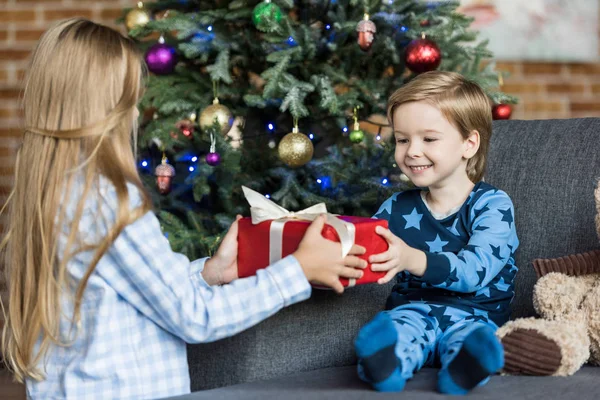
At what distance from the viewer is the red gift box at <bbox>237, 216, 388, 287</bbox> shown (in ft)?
4.83

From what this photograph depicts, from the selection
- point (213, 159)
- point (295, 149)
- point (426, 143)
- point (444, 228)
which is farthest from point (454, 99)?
point (213, 159)

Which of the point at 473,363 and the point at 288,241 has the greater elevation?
the point at 288,241

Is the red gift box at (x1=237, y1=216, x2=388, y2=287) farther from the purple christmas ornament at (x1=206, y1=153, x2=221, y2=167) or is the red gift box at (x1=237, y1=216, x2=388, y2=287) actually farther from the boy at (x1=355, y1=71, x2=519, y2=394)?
the purple christmas ornament at (x1=206, y1=153, x2=221, y2=167)

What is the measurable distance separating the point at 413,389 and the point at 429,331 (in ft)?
0.88

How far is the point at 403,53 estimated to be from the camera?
9.26 ft

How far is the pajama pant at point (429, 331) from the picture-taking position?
147 centimetres

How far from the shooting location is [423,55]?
262 cm

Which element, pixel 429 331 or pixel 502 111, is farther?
pixel 502 111

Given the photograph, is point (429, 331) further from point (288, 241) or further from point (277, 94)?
point (277, 94)

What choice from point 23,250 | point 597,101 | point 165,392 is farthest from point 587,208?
point 597,101

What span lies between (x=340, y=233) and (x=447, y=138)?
1.53 ft

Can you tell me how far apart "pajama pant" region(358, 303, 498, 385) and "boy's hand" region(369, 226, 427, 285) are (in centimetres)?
11

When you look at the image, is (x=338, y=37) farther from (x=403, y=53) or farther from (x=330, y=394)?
(x=330, y=394)

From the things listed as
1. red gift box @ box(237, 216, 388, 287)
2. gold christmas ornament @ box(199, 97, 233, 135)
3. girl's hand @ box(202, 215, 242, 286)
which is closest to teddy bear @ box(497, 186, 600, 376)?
red gift box @ box(237, 216, 388, 287)
